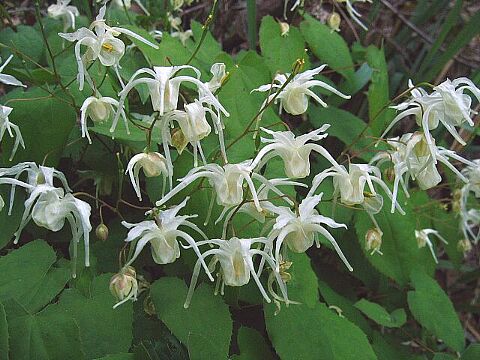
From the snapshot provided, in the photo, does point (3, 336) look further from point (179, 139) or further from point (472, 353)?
point (472, 353)

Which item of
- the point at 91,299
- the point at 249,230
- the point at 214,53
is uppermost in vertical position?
the point at 214,53

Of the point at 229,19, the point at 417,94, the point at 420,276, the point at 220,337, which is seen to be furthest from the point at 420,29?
the point at 220,337

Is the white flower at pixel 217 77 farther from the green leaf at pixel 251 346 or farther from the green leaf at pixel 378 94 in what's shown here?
the green leaf at pixel 378 94

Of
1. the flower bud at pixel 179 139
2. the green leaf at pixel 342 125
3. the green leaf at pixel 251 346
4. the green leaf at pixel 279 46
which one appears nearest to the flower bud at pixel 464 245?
the green leaf at pixel 342 125

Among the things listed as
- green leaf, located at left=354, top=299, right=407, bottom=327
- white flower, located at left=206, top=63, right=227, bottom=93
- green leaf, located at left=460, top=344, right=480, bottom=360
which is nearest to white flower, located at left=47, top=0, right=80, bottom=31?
white flower, located at left=206, top=63, right=227, bottom=93

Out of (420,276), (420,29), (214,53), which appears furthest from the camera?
(420,29)

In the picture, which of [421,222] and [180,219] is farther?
[421,222]

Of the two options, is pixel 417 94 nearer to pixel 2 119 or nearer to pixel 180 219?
pixel 180 219

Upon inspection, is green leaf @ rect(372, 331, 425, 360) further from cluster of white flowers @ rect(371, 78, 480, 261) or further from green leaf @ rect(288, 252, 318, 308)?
cluster of white flowers @ rect(371, 78, 480, 261)
